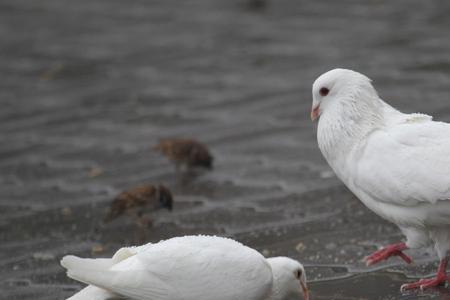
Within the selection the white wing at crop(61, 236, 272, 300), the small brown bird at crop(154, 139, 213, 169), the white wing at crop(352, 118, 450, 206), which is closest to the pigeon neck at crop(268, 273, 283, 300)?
the white wing at crop(61, 236, 272, 300)

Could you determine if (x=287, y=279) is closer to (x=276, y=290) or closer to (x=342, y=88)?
(x=276, y=290)

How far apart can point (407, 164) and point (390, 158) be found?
0.15m

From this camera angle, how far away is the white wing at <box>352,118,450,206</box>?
24.9 feet

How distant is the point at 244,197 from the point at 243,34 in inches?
271

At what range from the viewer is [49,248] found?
9859 millimetres

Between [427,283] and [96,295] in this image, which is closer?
[96,295]

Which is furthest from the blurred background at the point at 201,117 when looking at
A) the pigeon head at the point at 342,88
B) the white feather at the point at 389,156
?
the pigeon head at the point at 342,88

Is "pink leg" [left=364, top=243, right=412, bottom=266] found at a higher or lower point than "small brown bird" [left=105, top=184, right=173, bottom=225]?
higher

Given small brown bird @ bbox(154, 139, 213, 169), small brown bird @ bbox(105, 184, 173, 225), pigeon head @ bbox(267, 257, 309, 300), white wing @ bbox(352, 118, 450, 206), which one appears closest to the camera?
pigeon head @ bbox(267, 257, 309, 300)

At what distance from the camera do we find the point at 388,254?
807 cm

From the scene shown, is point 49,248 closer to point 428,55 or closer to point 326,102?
point 326,102

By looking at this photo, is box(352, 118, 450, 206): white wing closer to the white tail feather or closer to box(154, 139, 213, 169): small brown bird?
the white tail feather

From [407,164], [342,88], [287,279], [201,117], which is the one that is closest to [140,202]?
[342,88]

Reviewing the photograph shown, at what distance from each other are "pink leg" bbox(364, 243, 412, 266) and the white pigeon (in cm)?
114
